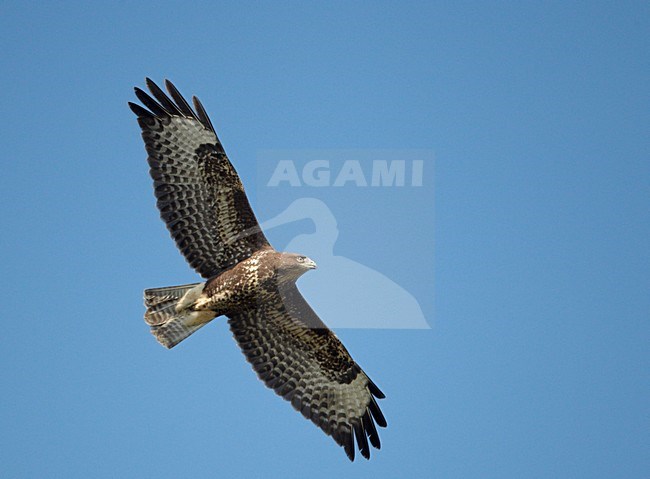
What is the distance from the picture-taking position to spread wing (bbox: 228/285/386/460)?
14.4 meters

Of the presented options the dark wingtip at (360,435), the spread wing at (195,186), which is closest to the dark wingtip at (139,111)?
the spread wing at (195,186)

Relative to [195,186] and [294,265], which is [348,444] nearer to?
[294,265]

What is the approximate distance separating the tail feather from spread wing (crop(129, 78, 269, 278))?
519mm

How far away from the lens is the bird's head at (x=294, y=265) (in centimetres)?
1347

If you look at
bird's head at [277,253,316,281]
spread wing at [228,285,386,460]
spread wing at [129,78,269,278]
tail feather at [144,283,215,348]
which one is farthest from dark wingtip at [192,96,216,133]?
spread wing at [228,285,386,460]

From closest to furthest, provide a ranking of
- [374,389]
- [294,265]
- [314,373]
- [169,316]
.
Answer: [294,265], [169,316], [314,373], [374,389]

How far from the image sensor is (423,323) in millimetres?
14930

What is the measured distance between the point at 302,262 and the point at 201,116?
7.96 feet

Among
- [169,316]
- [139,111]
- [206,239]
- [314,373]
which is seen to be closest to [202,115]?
[139,111]

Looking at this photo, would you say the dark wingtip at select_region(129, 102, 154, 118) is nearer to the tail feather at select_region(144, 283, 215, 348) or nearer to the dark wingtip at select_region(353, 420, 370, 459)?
the tail feather at select_region(144, 283, 215, 348)

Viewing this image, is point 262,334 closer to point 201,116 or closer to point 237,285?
point 237,285

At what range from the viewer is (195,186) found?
1377cm

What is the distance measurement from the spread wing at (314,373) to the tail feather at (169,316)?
703 millimetres

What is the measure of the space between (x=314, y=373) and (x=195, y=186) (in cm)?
321
